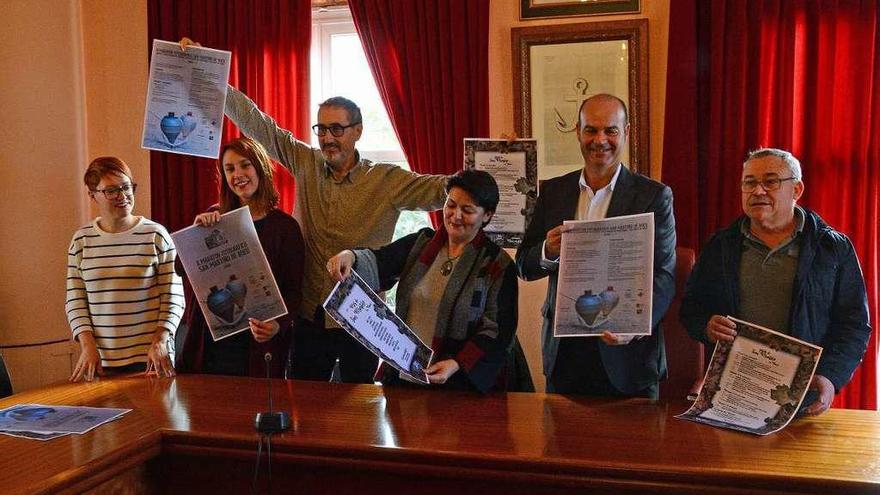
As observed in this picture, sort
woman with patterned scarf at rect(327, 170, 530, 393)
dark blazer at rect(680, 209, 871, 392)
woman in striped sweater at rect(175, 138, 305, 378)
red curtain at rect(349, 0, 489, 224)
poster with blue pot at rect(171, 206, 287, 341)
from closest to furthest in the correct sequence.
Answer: dark blazer at rect(680, 209, 871, 392) < woman with patterned scarf at rect(327, 170, 530, 393) < poster with blue pot at rect(171, 206, 287, 341) < woman in striped sweater at rect(175, 138, 305, 378) < red curtain at rect(349, 0, 489, 224)

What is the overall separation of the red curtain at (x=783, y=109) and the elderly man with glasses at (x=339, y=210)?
1.37 m

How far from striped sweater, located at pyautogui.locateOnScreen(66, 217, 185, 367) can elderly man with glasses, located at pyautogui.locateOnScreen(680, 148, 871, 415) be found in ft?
5.33

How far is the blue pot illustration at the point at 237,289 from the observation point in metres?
2.21

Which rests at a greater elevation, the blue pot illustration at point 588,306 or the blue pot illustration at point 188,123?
the blue pot illustration at point 188,123

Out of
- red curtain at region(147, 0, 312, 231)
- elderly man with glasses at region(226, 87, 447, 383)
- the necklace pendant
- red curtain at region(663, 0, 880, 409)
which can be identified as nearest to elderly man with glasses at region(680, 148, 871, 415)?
the necklace pendant

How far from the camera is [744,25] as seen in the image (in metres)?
3.25

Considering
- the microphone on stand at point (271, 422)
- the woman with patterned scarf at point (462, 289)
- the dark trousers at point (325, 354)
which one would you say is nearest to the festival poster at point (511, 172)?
the woman with patterned scarf at point (462, 289)

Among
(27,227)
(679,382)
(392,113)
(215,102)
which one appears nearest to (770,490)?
(679,382)

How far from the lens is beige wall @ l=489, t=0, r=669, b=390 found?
11.2 ft

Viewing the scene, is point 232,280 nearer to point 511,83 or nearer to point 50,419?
point 50,419

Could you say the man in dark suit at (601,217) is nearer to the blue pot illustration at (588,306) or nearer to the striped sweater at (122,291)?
the blue pot illustration at (588,306)

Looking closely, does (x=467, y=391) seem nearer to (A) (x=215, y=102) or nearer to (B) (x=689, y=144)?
(A) (x=215, y=102)

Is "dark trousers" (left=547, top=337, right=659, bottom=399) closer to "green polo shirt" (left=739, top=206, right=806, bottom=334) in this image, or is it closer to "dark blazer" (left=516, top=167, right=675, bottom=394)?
"dark blazer" (left=516, top=167, right=675, bottom=394)

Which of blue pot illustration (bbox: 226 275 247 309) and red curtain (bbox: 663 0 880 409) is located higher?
red curtain (bbox: 663 0 880 409)
